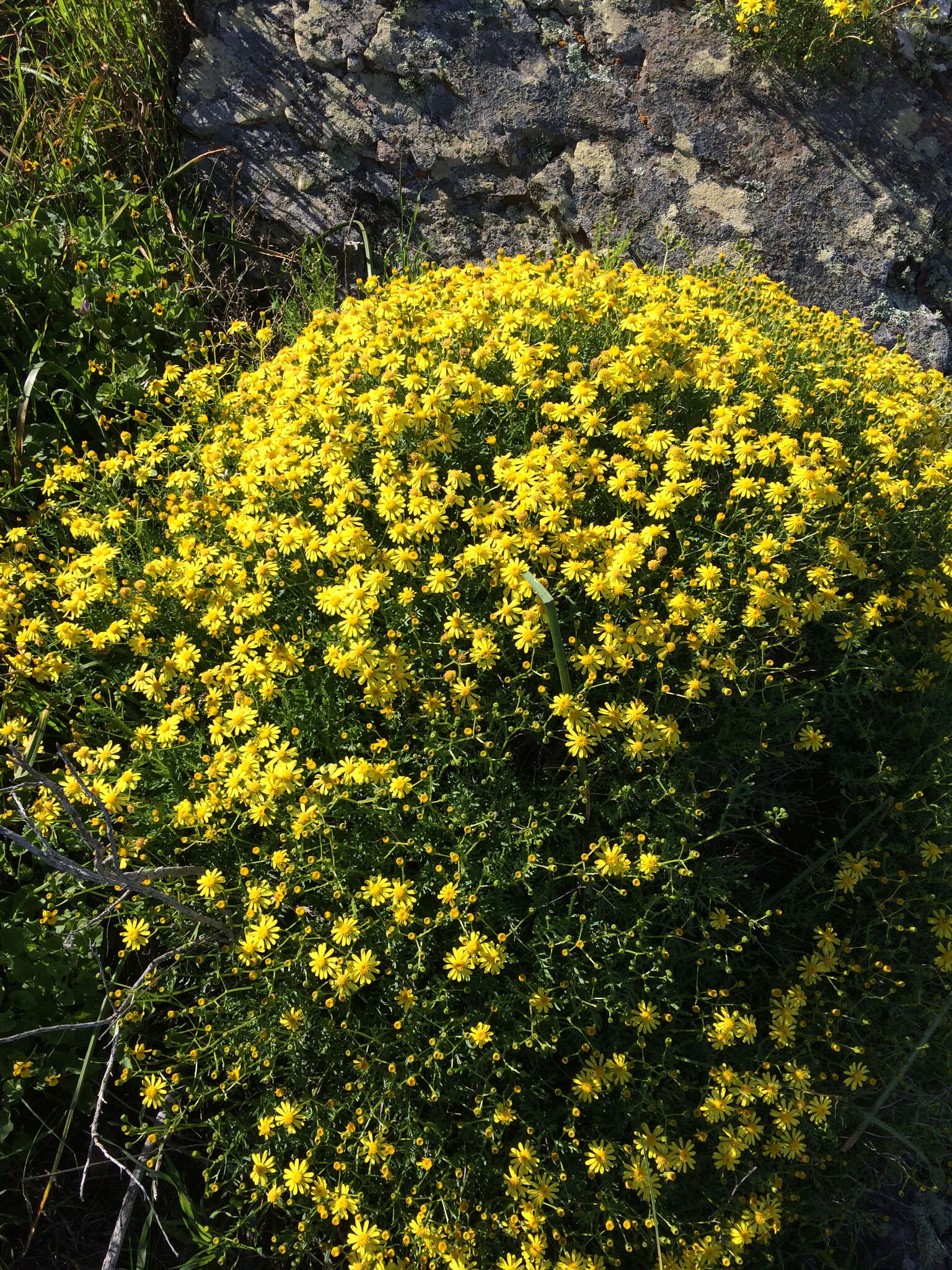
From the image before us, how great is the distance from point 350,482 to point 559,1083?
198 cm

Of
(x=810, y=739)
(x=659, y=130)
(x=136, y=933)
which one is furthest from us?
(x=659, y=130)

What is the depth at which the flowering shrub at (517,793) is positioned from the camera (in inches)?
96.7

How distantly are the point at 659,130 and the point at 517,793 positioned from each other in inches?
153

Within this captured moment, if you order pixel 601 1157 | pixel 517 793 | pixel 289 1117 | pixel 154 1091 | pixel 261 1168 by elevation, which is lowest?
pixel 154 1091

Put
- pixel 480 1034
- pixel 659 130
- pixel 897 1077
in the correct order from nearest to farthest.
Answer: pixel 480 1034 → pixel 897 1077 → pixel 659 130

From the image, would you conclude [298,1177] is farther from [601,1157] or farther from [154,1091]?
[601,1157]

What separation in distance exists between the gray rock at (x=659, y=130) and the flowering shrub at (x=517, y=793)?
1782 mm

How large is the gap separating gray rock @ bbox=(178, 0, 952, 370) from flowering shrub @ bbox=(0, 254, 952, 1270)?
1.78m

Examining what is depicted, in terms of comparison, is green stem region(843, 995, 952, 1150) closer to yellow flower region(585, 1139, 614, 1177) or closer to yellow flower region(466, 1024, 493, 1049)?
yellow flower region(585, 1139, 614, 1177)

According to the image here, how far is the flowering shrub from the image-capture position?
246 centimetres

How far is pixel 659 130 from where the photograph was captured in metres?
4.72

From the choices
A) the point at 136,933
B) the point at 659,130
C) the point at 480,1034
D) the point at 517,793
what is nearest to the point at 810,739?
the point at 517,793

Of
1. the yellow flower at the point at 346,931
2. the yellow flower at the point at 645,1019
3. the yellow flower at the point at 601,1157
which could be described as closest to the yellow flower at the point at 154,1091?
the yellow flower at the point at 346,931

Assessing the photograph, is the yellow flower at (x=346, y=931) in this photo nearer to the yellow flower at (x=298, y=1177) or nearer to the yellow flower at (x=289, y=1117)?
the yellow flower at (x=289, y=1117)
